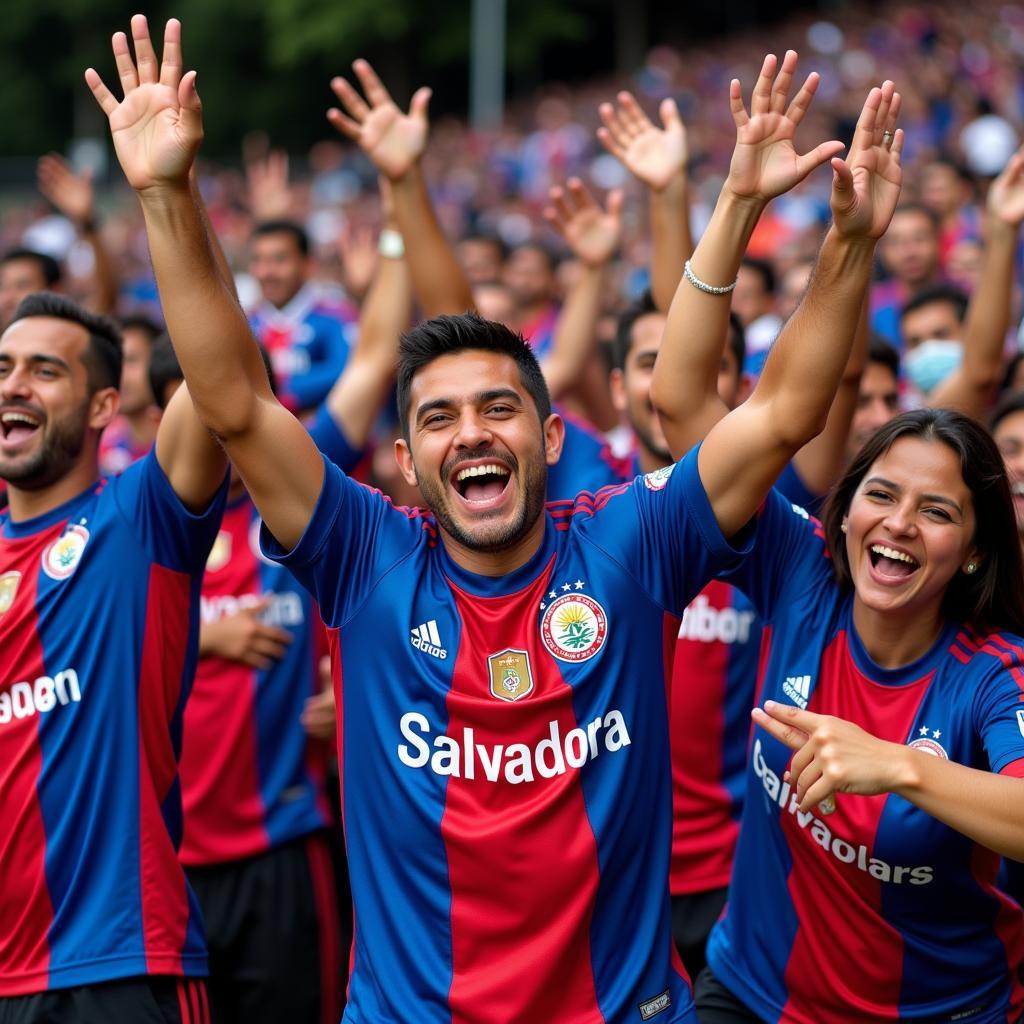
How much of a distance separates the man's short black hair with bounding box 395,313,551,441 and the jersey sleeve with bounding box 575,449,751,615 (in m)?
0.33

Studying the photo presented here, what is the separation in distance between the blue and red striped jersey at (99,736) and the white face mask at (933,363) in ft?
12.1

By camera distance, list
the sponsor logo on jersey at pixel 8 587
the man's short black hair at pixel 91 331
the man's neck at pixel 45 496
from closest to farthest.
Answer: the sponsor logo on jersey at pixel 8 587
the man's neck at pixel 45 496
the man's short black hair at pixel 91 331

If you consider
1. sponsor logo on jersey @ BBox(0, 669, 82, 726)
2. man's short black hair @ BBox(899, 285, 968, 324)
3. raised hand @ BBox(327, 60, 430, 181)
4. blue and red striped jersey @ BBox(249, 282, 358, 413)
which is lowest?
sponsor logo on jersey @ BBox(0, 669, 82, 726)

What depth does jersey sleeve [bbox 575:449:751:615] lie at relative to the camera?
3.46 m

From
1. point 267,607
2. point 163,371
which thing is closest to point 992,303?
point 267,607

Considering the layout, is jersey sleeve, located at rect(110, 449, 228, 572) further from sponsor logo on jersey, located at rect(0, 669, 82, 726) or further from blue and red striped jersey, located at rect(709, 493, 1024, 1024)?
blue and red striped jersey, located at rect(709, 493, 1024, 1024)

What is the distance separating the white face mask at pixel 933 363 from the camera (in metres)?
6.58

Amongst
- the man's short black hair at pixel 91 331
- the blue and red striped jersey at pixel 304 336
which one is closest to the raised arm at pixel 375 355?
the man's short black hair at pixel 91 331

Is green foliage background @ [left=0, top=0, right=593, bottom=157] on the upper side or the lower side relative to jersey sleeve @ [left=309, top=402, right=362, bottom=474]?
upper

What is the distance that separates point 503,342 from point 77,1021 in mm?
2003

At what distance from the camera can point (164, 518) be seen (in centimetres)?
407

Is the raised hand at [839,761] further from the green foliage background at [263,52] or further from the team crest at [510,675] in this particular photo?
the green foliage background at [263,52]

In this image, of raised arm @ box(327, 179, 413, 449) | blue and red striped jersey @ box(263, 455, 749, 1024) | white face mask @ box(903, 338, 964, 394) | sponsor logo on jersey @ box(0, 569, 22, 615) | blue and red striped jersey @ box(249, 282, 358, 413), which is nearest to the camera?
blue and red striped jersey @ box(263, 455, 749, 1024)

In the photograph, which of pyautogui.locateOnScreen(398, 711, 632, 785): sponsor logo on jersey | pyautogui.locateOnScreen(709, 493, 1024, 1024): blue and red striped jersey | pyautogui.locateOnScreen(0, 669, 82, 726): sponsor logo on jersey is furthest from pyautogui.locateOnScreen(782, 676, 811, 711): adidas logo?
pyautogui.locateOnScreen(0, 669, 82, 726): sponsor logo on jersey
